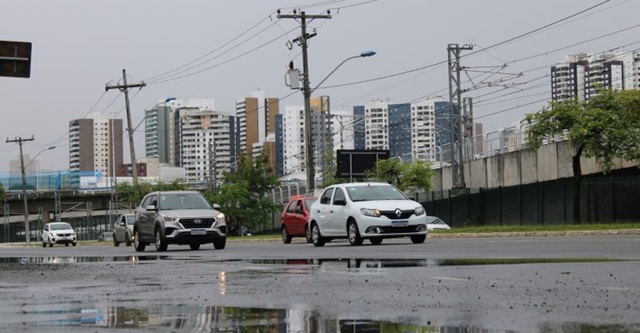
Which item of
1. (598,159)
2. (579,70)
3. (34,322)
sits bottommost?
(34,322)

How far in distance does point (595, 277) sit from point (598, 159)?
39190mm

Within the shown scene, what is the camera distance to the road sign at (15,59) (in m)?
36.0

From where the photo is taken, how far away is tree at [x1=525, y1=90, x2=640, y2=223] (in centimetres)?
4884

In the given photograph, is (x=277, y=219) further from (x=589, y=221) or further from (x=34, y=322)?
(x=34, y=322)

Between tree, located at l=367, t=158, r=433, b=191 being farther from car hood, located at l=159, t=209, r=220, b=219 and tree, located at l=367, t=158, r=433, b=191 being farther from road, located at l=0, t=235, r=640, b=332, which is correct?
road, located at l=0, t=235, r=640, b=332

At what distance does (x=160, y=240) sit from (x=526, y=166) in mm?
32368

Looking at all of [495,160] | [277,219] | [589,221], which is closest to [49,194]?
[277,219]

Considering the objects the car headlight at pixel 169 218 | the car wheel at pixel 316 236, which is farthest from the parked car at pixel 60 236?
the car wheel at pixel 316 236

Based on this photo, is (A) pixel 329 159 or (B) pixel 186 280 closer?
(B) pixel 186 280

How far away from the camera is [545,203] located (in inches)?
2156

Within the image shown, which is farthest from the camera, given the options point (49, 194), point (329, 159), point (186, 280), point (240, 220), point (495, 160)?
point (49, 194)

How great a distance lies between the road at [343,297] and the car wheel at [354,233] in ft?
33.9

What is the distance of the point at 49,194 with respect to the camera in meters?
130

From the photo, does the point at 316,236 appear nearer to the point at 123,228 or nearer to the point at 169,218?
the point at 169,218
